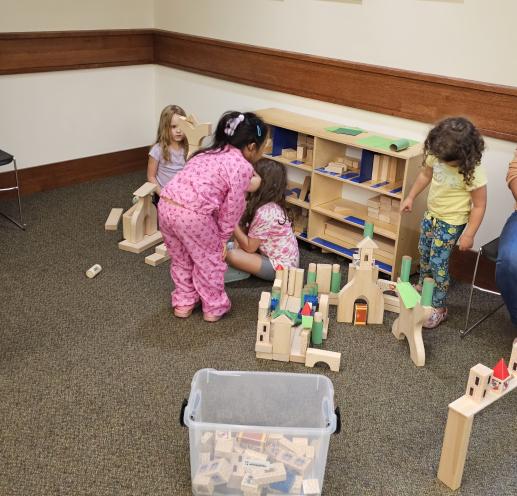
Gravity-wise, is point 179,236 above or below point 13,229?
above

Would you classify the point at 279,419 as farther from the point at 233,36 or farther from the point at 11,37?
the point at 11,37

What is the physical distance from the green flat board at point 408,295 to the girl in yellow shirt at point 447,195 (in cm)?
30

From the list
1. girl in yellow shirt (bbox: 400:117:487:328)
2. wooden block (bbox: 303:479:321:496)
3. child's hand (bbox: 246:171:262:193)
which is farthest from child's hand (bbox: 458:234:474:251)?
wooden block (bbox: 303:479:321:496)

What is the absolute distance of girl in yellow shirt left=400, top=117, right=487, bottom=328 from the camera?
9.43 ft

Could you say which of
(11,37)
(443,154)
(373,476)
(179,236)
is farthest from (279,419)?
(11,37)

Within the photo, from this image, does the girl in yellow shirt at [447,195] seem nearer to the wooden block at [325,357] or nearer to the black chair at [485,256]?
the black chair at [485,256]

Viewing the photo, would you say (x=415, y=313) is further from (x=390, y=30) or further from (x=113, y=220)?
(x=113, y=220)

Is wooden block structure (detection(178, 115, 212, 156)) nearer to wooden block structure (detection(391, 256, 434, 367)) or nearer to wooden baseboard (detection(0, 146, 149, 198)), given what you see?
wooden block structure (detection(391, 256, 434, 367))

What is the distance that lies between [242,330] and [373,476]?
100cm

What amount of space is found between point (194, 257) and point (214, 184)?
34 centimetres

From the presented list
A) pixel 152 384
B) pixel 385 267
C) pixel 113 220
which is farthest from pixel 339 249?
pixel 152 384

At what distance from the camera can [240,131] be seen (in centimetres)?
293

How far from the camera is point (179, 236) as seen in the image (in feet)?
9.76

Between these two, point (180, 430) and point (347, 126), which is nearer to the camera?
point (180, 430)
